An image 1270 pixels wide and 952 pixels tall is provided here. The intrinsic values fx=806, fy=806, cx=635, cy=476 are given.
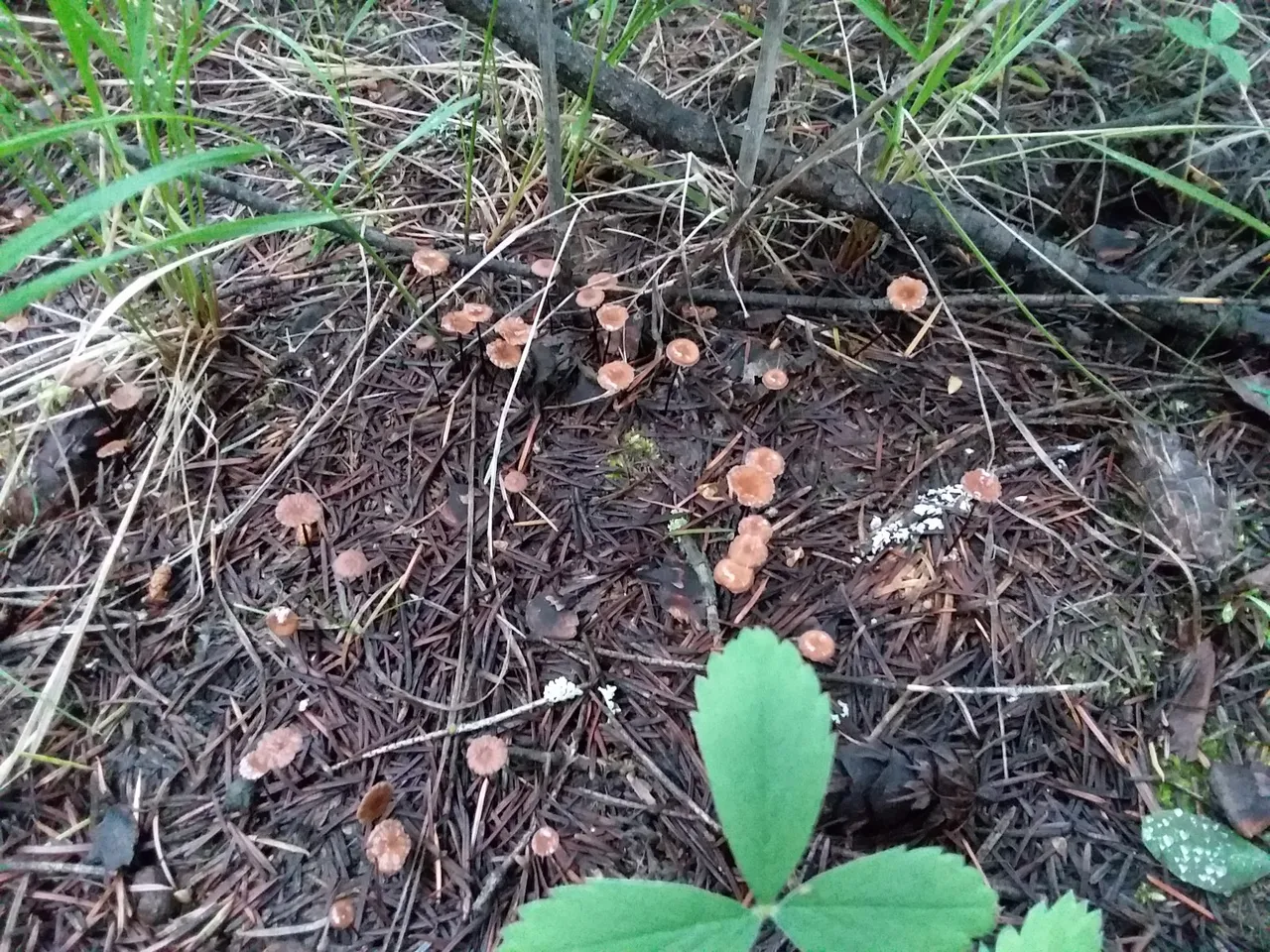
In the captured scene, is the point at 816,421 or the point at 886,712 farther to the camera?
the point at 816,421

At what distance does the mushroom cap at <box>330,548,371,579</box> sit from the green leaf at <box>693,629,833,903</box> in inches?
40.9

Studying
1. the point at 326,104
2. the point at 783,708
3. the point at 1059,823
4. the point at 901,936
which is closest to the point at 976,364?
the point at 1059,823

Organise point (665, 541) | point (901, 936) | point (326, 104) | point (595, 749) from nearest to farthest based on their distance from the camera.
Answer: point (901, 936) → point (595, 749) → point (665, 541) → point (326, 104)

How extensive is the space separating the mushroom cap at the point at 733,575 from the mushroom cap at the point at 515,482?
1.73 feet

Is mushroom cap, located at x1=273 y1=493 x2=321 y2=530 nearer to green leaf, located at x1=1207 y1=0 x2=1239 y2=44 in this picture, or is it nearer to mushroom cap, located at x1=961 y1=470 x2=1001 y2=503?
mushroom cap, located at x1=961 y1=470 x2=1001 y2=503

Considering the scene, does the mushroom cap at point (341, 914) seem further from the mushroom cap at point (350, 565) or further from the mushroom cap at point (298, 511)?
the mushroom cap at point (298, 511)

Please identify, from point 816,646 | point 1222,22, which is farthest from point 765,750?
point 1222,22

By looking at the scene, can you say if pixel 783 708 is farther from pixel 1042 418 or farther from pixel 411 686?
pixel 1042 418

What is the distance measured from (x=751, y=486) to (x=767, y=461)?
0.30ft

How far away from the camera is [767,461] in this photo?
1.97 metres

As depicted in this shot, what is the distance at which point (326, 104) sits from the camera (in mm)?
2727

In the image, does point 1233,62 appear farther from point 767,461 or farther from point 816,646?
point 816,646

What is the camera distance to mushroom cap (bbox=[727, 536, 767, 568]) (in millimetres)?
1833

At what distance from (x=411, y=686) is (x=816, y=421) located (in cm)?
119
